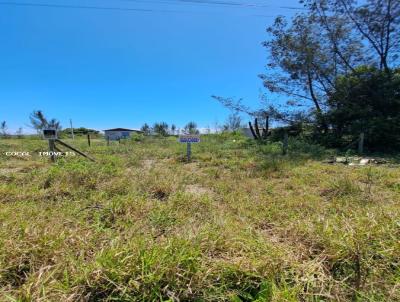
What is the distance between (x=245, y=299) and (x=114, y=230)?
4.50 ft

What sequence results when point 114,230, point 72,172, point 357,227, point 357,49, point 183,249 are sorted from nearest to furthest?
point 183,249 → point 357,227 → point 114,230 → point 72,172 → point 357,49

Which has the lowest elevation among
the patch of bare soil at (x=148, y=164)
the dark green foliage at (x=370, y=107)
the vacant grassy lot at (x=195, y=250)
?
the vacant grassy lot at (x=195, y=250)

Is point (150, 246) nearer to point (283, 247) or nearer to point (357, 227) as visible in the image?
point (283, 247)

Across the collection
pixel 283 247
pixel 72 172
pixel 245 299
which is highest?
pixel 72 172

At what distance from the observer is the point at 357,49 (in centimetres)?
1116

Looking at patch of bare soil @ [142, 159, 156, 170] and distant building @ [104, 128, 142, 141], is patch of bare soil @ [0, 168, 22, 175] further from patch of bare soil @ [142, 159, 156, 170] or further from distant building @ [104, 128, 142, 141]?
distant building @ [104, 128, 142, 141]

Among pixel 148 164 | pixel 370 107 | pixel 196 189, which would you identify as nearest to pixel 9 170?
pixel 148 164

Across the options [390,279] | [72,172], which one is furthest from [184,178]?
[390,279]

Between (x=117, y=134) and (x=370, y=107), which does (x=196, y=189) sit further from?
(x=117, y=134)

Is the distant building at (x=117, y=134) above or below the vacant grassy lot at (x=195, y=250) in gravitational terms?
above

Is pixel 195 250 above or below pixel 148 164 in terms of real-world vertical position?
below

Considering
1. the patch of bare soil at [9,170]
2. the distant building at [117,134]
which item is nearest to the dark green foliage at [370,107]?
the patch of bare soil at [9,170]

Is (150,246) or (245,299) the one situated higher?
(150,246)

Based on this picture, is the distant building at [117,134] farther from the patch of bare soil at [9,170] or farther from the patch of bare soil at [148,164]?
the patch of bare soil at [9,170]
